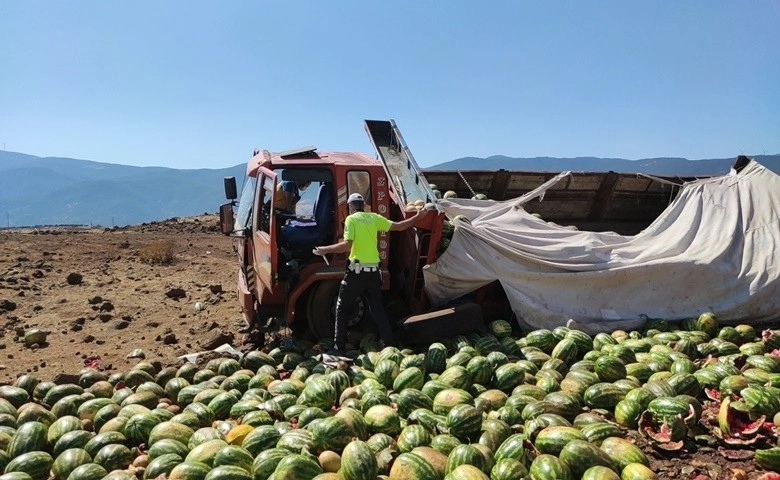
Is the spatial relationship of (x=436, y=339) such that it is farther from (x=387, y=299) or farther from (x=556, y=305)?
(x=556, y=305)

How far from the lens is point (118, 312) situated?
32.5 feet

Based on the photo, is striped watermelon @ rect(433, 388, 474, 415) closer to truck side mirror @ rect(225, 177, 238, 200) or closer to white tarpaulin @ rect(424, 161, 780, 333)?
white tarpaulin @ rect(424, 161, 780, 333)

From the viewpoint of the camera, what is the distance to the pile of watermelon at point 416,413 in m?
3.56

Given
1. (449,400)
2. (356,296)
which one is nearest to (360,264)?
(356,296)

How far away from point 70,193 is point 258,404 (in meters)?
189

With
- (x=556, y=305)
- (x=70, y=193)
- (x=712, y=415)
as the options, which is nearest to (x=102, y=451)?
(x=712, y=415)

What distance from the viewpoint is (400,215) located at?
740 centimetres

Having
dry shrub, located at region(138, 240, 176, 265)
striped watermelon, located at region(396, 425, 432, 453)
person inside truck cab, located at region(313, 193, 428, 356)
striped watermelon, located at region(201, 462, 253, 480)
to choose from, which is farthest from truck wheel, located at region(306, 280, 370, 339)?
dry shrub, located at region(138, 240, 176, 265)

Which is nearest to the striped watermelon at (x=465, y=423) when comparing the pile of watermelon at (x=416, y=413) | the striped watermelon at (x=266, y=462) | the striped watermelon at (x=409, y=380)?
the pile of watermelon at (x=416, y=413)

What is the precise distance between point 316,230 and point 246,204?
4.03 feet

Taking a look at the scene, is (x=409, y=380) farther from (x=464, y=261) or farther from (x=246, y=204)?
(x=246, y=204)

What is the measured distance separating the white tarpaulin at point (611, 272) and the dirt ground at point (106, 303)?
3588 mm

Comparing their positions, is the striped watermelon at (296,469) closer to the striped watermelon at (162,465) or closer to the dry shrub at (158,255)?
the striped watermelon at (162,465)

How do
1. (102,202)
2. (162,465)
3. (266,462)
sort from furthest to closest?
(102,202), (162,465), (266,462)
